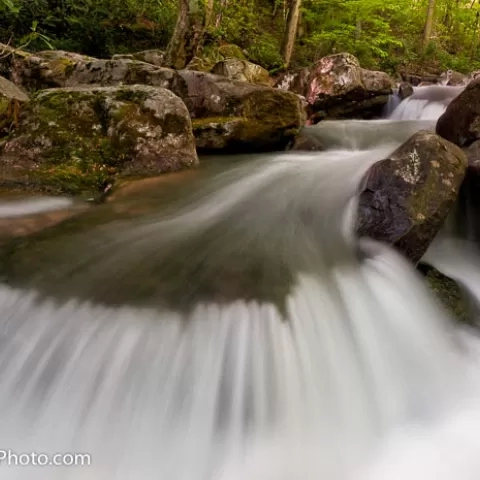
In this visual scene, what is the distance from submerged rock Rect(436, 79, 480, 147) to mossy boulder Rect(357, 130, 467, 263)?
996mm

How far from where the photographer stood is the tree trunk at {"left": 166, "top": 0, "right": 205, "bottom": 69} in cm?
800

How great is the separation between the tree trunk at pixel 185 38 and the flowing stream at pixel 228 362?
611 centimetres

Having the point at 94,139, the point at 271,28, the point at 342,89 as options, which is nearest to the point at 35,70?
the point at 94,139

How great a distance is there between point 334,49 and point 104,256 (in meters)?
14.3

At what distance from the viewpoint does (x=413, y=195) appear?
3.03 metres

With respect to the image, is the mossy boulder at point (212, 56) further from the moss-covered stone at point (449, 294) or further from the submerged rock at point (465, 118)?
the moss-covered stone at point (449, 294)

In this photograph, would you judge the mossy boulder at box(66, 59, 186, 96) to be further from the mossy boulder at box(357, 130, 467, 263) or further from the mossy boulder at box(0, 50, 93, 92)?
the mossy boulder at box(357, 130, 467, 263)

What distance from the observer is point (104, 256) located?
9.13 feet

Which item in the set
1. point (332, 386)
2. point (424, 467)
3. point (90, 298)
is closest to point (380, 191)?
point (332, 386)

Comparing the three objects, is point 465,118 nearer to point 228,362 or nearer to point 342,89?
point 228,362

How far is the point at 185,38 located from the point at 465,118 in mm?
5874

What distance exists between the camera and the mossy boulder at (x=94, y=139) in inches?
162

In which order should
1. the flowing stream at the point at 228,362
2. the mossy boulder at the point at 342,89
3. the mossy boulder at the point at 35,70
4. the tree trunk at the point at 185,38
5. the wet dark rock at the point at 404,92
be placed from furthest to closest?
1. the wet dark rock at the point at 404,92
2. the mossy boulder at the point at 342,89
3. the tree trunk at the point at 185,38
4. the mossy boulder at the point at 35,70
5. the flowing stream at the point at 228,362

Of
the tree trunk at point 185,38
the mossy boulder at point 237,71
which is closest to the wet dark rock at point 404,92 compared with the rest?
the mossy boulder at point 237,71
